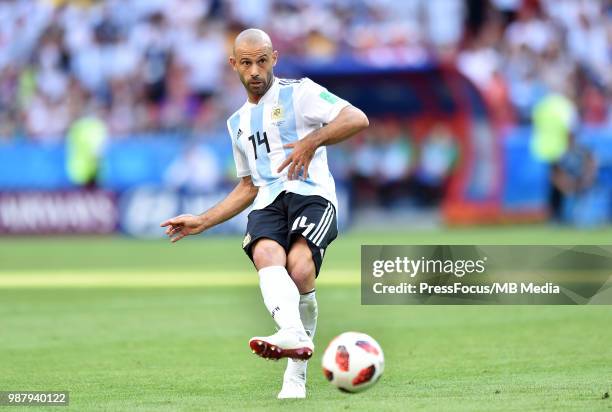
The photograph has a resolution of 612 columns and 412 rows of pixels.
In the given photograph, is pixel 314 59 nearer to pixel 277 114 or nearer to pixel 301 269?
pixel 277 114

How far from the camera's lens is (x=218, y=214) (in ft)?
26.8

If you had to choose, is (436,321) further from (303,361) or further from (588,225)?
(588,225)

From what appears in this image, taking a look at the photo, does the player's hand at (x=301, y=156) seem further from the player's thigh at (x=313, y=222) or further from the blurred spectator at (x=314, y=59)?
the blurred spectator at (x=314, y=59)

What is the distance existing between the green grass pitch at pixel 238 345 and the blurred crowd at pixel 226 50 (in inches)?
373

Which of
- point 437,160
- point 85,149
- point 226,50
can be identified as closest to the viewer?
point 85,149

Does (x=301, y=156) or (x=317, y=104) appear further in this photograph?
(x=317, y=104)

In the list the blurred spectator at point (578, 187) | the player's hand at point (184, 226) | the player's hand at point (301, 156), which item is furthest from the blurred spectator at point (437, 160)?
the player's hand at point (301, 156)

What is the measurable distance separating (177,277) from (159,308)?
3.48m

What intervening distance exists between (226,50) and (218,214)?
19816mm

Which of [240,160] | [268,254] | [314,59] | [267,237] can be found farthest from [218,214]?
[314,59]

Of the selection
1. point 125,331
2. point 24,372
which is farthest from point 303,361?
point 125,331

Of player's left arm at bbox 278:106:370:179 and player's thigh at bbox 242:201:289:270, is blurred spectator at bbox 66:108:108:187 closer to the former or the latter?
player's thigh at bbox 242:201:289:270

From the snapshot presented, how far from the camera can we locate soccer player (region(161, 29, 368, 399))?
743 centimetres

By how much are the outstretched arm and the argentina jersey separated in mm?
202
